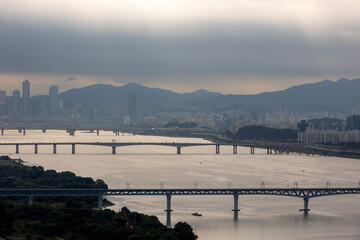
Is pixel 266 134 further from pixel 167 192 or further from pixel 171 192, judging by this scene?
pixel 167 192

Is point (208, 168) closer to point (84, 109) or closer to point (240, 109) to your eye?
point (84, 109)

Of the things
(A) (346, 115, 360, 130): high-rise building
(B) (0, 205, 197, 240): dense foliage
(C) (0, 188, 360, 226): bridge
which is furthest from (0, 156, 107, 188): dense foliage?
(A) (346, 115, 360, 130): high-rise building

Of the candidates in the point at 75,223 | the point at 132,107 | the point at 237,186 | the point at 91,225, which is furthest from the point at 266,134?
the point at 132,107

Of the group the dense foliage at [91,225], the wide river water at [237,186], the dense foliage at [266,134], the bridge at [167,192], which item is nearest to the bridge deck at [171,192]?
the bridge at [167,192]

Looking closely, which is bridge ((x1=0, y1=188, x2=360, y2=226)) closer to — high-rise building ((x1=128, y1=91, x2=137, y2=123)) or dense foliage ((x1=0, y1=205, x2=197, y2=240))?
dense foliage ((x1=0, y1=205, x2=197, y2=240))

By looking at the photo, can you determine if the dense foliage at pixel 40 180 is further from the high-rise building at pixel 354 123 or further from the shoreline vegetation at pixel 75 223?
the high-rise building at pixel 354 123

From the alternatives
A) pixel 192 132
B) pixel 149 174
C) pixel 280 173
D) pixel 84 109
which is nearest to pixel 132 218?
pixel 149 174
